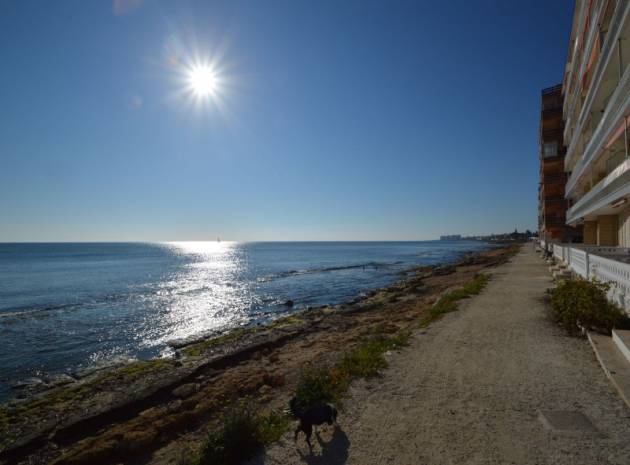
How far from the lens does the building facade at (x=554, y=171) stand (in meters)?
34.4

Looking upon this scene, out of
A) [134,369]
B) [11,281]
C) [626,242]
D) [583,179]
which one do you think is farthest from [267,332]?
[11,281]

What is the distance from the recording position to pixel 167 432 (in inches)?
283

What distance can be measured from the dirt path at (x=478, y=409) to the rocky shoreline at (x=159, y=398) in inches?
97.8

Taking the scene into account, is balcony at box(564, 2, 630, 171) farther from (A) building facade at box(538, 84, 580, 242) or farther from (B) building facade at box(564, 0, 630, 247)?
(A) building facade at box(538, 84, 580, 242)

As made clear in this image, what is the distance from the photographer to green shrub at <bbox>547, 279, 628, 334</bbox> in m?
8.40

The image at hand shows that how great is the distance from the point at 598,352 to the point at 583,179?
2247 cm

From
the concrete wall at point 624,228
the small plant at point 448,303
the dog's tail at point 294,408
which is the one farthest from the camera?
the concrete wall at point 624,228

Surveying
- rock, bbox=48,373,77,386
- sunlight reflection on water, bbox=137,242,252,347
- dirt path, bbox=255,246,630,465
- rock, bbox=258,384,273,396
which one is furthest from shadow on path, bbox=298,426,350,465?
sunlight reflection on water, bbox=137,242,252,347

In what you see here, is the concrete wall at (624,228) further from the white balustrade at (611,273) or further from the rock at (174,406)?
the rock at (174,406)

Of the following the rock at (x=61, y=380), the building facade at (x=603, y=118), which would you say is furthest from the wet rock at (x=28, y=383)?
the building facade at (x=603, y=118)

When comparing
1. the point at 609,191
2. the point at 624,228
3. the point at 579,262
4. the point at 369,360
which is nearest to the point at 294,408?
the point at 369,360

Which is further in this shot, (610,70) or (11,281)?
(11,281)

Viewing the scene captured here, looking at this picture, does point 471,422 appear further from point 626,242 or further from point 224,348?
point 626,242

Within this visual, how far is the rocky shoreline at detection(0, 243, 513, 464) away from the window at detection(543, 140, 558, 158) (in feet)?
104
